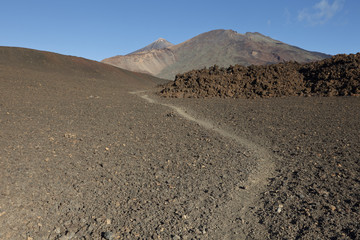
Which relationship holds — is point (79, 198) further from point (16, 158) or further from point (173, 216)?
point (16, 158)

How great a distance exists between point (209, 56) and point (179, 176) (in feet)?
300

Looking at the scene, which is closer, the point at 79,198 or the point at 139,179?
the point at 79,198

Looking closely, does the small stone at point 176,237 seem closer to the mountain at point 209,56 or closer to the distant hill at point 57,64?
the distant hill at point 57,64

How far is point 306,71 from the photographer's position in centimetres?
1493

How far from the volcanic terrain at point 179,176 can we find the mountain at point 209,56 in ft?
250

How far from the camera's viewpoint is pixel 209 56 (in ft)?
304

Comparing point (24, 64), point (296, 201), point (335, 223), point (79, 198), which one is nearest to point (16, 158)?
point (79, 198)

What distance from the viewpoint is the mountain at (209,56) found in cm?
8781

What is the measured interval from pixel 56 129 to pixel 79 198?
12.3ft

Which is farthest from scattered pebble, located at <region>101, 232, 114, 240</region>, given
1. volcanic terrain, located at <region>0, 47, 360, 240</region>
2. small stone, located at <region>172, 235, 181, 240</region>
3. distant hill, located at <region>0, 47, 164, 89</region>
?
distant hill, located at <region>0, 47, 164, 89</region>

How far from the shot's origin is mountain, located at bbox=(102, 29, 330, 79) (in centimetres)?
8781

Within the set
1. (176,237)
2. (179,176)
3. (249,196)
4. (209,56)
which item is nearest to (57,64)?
(179,176)

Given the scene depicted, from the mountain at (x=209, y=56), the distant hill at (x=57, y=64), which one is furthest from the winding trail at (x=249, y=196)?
the mountain at (x=209, y=56)

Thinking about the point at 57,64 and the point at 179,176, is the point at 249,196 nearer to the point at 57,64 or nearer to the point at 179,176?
the point at 179,176
